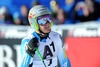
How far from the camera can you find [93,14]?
29.8 feet

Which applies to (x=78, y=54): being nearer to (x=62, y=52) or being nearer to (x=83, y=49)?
(x=83, y=49)

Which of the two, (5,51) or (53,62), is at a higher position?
(53,62)

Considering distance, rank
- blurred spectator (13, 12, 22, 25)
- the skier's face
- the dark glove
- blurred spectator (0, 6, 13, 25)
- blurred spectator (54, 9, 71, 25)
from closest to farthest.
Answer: the dark glove
the skier's face
blurred spectator (54, 9, 71, 25)
blurred spectator (13, 12, 22, 25)
blurred spectator (0, 6, 13, 25)

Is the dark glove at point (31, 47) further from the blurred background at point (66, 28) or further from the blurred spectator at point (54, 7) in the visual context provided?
the blurred spectator at point (54, 7)

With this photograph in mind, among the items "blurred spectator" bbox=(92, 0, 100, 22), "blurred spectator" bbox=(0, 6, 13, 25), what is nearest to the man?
"blurred spectator" bbox=(92, 0, 100, 22)

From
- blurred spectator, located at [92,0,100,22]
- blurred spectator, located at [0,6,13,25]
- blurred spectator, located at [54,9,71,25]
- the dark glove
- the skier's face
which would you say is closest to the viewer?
the dark glove

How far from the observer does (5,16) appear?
33.3ft

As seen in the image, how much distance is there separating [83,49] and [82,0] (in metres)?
1.63

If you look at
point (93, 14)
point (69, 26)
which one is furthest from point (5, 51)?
point (93, 14)

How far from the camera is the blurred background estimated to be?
26.7ft

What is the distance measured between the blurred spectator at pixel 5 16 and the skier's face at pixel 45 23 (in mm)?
4745

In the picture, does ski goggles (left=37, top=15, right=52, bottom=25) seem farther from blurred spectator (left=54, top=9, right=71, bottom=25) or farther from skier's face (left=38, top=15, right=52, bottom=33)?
blurred spectator (left=54, top=9, right=71, bottom=25)

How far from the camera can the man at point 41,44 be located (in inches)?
206

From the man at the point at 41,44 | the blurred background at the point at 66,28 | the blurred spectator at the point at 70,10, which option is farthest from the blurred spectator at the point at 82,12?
the man at the point at 41,44
